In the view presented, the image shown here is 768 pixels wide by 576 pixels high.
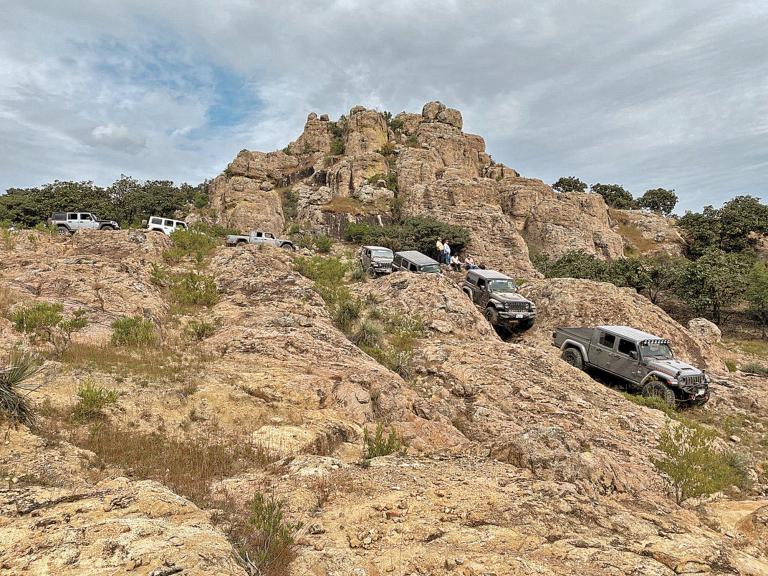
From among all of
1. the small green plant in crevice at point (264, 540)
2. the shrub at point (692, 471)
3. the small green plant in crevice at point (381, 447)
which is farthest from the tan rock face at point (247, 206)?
the small green plant in crevice at point (264, 540)

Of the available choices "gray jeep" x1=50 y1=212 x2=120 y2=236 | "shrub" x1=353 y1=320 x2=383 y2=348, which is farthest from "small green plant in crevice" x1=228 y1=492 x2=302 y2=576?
"gray jeep" x1=50 y1=212 x2=120 y2=236

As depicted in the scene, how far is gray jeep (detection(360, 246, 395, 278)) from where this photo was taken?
76.6 ft

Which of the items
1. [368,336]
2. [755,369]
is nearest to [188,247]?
[368,336]

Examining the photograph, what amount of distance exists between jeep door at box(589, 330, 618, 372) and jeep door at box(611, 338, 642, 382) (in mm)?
179

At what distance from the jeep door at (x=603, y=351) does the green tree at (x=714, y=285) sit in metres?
25.1

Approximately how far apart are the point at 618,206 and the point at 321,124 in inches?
2692

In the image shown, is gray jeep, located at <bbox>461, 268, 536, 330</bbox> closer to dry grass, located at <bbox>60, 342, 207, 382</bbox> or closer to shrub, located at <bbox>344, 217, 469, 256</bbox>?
dry grass, located at <bbox>60, 342, 207, 382</bbox>

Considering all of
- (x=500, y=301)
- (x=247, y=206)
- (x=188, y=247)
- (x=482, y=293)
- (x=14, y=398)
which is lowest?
(x=14, y=398)

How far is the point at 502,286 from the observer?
19.8 metres

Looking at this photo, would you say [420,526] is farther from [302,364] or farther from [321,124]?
[321,124]

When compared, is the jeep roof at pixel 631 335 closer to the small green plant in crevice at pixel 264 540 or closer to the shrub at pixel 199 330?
the shrub at pixel 199 330

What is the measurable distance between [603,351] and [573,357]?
3.87 ft

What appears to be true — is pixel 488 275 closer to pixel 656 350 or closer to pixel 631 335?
pixel 631 335

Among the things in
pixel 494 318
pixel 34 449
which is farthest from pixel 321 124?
pixel 34 449
